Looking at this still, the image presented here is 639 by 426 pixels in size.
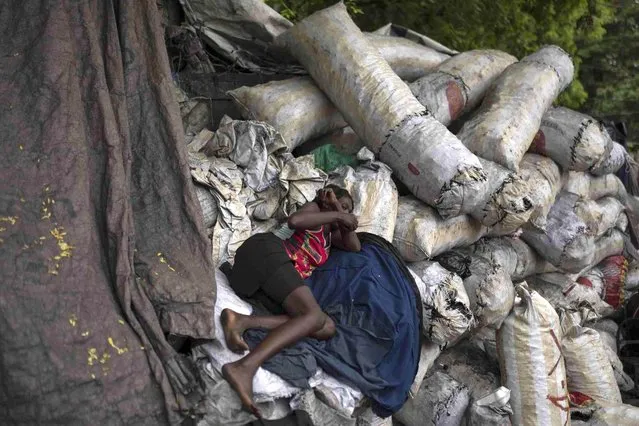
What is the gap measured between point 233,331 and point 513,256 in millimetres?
2776

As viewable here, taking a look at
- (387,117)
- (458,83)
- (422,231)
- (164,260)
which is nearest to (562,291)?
(458,83)

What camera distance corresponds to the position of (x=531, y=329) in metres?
4.27

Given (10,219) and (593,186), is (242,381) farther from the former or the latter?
(593,186)

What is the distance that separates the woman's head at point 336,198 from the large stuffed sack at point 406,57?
79.0 inches

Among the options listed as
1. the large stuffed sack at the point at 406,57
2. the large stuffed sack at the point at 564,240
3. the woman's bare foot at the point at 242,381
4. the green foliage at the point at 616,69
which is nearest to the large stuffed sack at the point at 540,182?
the large stuffed sack at the point at 564,240

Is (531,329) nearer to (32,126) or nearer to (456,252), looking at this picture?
(456,252)

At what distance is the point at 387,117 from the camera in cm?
423

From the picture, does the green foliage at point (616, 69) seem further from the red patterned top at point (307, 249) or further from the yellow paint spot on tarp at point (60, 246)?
the yellow paint spot on tarp at point (60, 246)

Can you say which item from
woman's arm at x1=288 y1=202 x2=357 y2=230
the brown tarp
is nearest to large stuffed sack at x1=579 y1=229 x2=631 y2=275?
woman's arm at x1=288 y1=202 x2=357 y2=230

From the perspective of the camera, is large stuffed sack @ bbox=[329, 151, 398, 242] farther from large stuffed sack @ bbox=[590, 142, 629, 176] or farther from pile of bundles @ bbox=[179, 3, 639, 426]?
large stuffed sack @ bbox=[590, 142, 629, 176]

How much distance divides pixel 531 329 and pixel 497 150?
110 cm

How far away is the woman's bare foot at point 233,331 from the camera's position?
2.77 metres

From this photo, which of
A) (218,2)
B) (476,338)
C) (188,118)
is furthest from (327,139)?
(476,338)

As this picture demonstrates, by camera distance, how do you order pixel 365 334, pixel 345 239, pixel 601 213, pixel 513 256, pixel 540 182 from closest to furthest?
pixel 365 334 < pixel 345 239 < pixel 540 182 < pixel 513 256 < pixel 601 213
